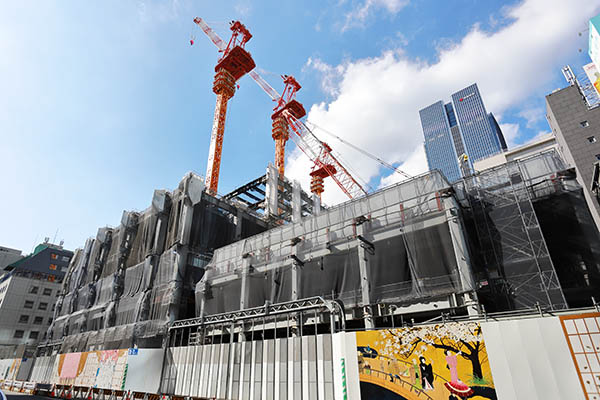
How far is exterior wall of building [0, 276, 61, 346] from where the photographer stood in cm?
6950

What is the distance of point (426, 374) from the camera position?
14.2 m

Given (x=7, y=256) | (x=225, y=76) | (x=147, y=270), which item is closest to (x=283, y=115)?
(x=225, y=76)

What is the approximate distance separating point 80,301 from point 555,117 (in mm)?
65722

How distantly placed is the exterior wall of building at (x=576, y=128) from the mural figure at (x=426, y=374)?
23587 mm

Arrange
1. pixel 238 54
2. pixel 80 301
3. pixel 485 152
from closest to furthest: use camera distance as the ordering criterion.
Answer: pixel 80 301, pixel 238 54, pixel 485 152

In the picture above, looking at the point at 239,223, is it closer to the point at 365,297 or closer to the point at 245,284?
the point at 245,284

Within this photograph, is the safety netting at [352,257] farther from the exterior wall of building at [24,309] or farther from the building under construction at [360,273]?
the exterior wall of building at [24,309]

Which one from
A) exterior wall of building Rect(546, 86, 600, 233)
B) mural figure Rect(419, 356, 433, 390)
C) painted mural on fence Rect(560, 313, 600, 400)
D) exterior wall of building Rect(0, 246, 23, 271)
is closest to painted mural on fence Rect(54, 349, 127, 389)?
mural figure Rect(419, 356, 433, 390)

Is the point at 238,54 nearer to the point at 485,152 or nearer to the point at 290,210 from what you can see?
the point at 290,210

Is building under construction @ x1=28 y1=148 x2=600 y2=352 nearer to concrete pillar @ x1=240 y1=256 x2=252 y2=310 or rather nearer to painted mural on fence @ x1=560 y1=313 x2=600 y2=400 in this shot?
concrete pillar @ x1=240 y1=256 x2=252 y2=310

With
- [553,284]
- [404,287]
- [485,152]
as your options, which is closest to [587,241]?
[553,284]

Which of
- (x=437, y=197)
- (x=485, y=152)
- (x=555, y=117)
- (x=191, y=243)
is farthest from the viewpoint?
(x=485, y=152)

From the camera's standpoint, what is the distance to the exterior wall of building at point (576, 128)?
28.5m

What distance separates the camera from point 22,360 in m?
48.1
